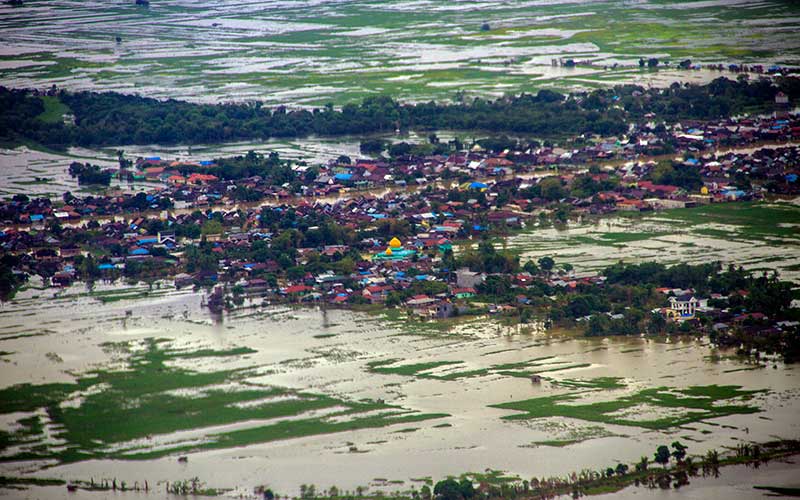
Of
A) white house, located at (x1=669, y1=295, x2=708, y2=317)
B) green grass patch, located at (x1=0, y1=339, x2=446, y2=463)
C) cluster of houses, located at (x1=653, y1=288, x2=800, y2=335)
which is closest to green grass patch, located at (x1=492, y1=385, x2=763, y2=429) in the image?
green grass patch, located at (x1=0, y1=339, x2=446, y2=463)

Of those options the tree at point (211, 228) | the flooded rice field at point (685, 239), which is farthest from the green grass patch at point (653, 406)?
the tree at point (211, 228)

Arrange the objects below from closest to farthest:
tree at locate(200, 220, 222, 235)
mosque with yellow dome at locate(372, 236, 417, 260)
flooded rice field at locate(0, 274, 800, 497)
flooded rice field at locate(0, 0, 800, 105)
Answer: flooded rice field at locate(0, 274, 800, 497) < mosque with yellow dome at locate(372, 236, 417, 260) < tree at locate(200, 220, 222, 235) < flooded rice field at locate(0, 0, 800, 105)

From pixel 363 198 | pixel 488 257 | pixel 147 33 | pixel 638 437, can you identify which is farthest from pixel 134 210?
pixel 147 33

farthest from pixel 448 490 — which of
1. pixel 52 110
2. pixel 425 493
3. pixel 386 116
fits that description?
pixel 52 110

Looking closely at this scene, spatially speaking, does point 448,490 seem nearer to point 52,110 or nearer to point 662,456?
point 662,456

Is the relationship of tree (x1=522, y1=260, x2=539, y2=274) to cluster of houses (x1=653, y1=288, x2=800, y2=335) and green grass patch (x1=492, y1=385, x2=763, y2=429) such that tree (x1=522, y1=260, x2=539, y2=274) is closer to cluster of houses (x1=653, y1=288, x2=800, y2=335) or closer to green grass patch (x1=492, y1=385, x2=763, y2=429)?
cluster of houses (x1=653, y1=288, x2=800, y2=335)

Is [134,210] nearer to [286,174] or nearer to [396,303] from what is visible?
[286,174]
